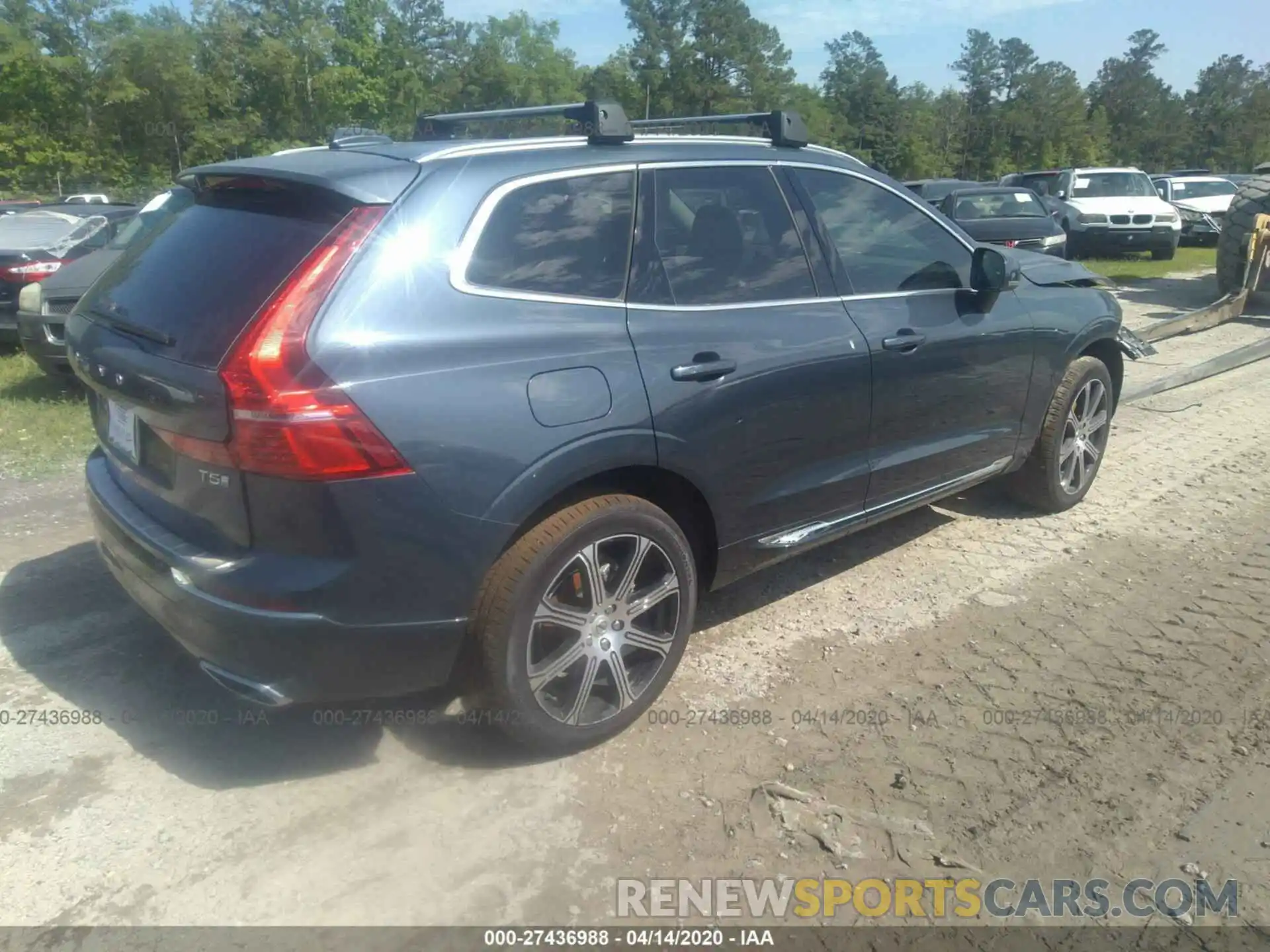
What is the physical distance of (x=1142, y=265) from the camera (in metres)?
18.8

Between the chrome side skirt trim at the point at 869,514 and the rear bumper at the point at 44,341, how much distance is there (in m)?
5.89

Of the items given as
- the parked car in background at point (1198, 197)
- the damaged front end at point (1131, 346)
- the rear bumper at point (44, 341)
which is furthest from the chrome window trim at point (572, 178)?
the parked car in background at point (1198, 197)

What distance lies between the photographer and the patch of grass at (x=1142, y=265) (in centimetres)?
1700

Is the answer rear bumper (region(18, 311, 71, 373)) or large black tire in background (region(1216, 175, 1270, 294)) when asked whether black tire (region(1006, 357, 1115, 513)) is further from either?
large black tire in background (region(1216, 175, 1270, 294))

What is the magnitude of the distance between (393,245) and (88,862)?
1845 millimetres

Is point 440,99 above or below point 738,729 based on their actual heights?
above

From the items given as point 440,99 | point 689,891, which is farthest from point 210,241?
point 440,99

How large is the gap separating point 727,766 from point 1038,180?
22047 millimetres

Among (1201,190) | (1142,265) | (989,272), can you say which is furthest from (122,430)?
(1201,190)

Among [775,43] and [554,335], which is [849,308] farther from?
[775,43]

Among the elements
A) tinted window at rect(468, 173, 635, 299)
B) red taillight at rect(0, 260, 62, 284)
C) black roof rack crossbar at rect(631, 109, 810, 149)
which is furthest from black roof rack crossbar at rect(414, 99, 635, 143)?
red taillight at rect(0, 260, 62, 284)

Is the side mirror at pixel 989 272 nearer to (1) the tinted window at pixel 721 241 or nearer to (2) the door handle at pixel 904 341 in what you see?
(2) the door handle at pixel 904 341

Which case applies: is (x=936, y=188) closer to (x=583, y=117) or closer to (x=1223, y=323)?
(x=1223, y=323)

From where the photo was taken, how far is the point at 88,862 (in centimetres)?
279
